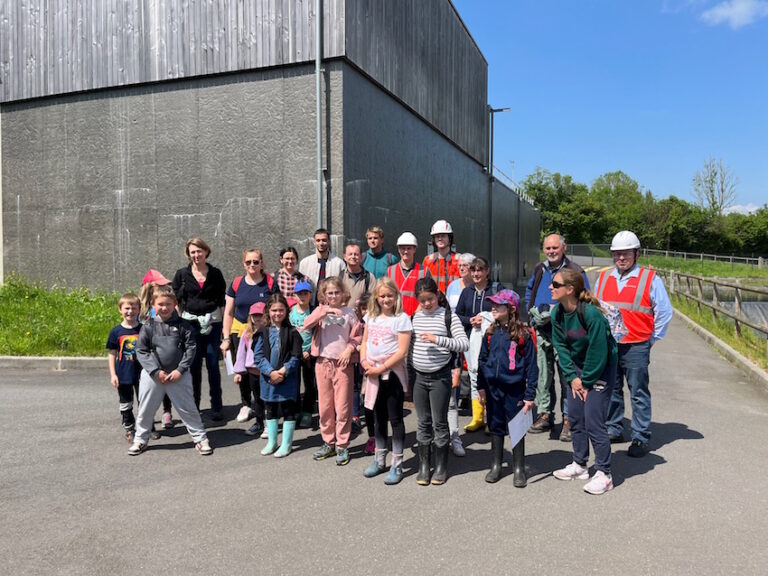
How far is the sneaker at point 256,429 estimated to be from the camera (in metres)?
5.47

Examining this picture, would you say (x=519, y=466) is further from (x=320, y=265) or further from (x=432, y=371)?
(x=320, y=265)

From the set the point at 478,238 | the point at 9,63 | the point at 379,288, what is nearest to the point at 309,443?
the point at 379,288

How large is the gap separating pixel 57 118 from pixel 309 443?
421 inches

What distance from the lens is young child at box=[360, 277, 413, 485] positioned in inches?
172

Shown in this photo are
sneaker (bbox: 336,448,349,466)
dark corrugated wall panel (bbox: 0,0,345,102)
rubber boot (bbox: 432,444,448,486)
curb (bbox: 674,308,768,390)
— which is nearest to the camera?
rubber boot (bbox: 432,444,448,486)

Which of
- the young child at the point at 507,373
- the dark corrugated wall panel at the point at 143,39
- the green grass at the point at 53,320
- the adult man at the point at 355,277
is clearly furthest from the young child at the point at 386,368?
the dark corrugated wall panel at the point at 143,39

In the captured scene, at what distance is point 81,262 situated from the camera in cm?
1216

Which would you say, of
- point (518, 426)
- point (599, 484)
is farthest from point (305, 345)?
point (599, 484)

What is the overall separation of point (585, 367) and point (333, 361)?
2.04 meters

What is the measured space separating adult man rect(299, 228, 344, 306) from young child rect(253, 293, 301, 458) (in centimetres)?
99

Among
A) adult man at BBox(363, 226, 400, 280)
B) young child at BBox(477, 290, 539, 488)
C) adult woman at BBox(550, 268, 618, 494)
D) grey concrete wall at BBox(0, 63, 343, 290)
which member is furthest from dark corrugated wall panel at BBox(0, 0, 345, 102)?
adult woman at BBox(550, 268, 618, 494)

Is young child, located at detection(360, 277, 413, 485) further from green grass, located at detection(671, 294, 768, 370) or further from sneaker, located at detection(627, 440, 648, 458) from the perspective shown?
green grass, located at detection(671, 294, 768, 370)

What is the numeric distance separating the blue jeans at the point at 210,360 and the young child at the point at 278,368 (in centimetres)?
105

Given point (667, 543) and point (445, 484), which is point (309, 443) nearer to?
point (445, 484)
